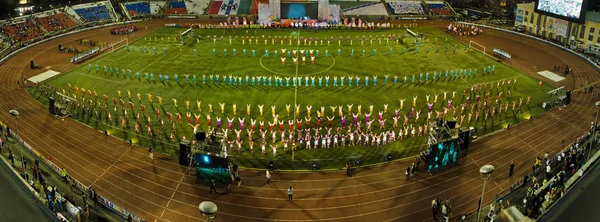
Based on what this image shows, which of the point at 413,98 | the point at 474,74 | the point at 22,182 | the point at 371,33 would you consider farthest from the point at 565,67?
the point at 22,182

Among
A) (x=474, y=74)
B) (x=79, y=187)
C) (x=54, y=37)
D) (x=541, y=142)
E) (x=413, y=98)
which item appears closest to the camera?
(x=79, y=187)

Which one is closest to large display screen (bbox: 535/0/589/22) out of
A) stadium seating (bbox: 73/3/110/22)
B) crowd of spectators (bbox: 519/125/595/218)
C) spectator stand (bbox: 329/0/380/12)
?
crowd of spectators (bbox: 519/125/595/218)

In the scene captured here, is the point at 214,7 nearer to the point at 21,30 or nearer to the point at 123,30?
the point at 123,30

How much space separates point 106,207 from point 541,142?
37.2 meters

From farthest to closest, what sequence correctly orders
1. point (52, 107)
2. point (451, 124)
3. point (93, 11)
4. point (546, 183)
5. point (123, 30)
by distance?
A: 1. point (93, 11)
2. point (123, 30)
3. point (52, 107)
4. point (451, 124)
5. point (546, 183)

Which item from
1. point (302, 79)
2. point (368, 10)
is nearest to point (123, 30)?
point (302, 79)

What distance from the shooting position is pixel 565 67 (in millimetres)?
66938

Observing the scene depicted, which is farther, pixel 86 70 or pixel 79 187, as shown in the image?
pixel 86 70

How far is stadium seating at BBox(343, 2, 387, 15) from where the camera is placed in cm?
10594

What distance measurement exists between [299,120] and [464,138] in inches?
642

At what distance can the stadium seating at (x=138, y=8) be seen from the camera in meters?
107

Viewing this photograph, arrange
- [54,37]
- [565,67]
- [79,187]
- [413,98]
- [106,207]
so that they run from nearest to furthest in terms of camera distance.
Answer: [106,207] → [79,187] → [413,98] → [565,67] → [54,37]

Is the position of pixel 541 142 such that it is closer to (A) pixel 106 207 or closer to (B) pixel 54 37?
(A) pixel 106 207

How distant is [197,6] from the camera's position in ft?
359
